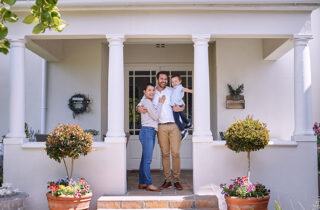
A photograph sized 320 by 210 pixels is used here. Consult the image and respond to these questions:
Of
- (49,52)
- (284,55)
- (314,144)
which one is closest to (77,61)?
(49,52)

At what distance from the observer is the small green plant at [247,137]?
522 centimetres

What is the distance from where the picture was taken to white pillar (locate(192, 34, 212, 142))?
584cm

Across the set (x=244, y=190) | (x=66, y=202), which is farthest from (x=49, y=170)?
(x=244, y=190)

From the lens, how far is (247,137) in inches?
204

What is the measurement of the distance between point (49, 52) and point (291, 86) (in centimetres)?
484

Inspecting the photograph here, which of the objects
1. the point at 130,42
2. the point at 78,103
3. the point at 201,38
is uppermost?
the point at 130,42

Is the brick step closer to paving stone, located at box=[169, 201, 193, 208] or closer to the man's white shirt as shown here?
paving stone, located at box=[169, 201, 193, 208]

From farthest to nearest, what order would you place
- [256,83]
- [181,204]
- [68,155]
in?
1. [256,83]
2. [181,204]
3. [68,155]

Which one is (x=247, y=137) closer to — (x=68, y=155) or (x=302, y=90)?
(x=302, y=90)

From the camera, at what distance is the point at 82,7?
18.8 feet

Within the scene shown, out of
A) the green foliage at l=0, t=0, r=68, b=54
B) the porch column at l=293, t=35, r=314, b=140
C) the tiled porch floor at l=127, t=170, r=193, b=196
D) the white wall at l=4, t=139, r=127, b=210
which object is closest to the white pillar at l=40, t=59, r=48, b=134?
the white wall at l=4, t=139, r=127, b=210

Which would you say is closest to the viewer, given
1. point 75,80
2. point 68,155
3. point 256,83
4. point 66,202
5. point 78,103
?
point 66,202

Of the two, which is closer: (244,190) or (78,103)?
(244,190)

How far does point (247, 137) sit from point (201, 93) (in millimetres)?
1076
